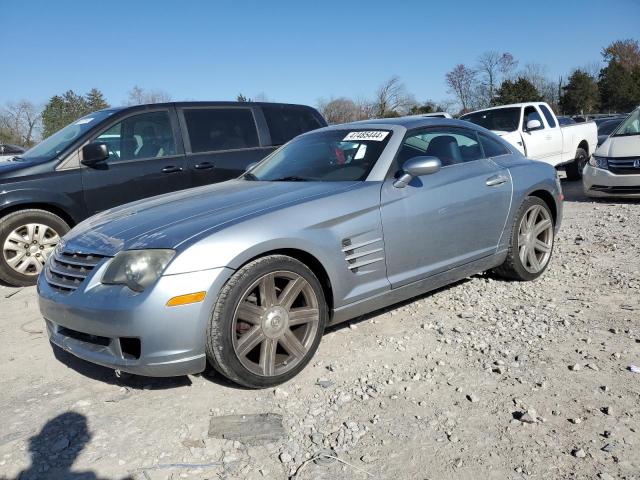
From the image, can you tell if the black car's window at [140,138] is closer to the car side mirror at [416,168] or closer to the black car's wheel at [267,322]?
the car side mirror at [416,168]

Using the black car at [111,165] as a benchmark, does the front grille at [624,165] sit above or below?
below

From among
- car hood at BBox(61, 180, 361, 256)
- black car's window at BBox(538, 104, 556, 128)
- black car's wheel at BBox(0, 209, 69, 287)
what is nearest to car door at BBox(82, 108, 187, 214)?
black car's wheel at BBox(0, 209, 69, 287)

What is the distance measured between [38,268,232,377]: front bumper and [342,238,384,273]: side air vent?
0.83 meters

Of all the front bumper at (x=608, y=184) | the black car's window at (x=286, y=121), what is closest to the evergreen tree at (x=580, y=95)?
the front bumper at (x=608, y=184)

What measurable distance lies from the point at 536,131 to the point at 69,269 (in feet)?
32.2

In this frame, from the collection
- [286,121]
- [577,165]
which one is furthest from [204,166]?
[577,165]

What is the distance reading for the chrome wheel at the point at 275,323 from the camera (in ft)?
9.89

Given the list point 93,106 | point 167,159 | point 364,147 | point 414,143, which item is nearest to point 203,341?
point 364,147

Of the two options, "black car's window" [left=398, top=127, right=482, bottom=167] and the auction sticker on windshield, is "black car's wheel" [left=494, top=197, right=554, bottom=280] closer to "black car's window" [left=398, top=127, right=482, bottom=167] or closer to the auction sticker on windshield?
"black car's window" [left=398, top=127, right=482, bottom=167]

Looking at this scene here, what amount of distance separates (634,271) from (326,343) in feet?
9.82

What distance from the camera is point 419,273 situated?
3807mm

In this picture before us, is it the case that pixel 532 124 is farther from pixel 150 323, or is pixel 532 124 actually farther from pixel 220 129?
pixel 150 323

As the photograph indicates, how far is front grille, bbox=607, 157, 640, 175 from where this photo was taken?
27.7ft

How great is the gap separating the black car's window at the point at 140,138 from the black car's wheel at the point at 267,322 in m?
3.57
